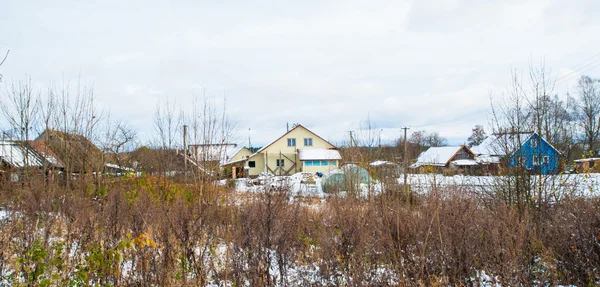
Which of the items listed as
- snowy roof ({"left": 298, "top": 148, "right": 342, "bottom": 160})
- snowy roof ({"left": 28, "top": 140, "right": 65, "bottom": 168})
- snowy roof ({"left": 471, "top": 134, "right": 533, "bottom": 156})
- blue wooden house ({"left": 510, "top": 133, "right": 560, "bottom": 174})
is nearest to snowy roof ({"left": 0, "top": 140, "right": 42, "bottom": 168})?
snowy roof ({"left": 28, "top": 140, "right": 65, "bottom": 168})

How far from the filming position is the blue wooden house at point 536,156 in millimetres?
6750

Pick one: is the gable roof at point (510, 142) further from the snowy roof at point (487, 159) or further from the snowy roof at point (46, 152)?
the snowy roof at point (46, 152)

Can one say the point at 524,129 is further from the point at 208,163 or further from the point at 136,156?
the point at 136,156

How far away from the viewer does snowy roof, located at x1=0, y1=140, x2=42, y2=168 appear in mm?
9256

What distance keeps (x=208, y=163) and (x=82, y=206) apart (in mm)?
3962

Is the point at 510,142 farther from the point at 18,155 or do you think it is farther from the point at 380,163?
the point at 18,155

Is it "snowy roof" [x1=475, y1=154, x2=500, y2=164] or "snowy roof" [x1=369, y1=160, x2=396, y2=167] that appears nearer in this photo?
"snowy roof" [x1=475, y1=154, x2=500, y2=164]

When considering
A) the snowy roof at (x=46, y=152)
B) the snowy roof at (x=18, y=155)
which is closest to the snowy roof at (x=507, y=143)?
the snowy roof at (x=46, y=152)

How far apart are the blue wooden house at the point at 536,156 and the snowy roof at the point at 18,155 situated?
1153 cm

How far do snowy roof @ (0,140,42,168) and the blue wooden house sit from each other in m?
11.5

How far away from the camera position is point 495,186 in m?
7.14

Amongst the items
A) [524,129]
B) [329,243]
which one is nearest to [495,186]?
[524,129]

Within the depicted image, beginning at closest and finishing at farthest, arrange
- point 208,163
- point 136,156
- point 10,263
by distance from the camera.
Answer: point 10,263 < point 208,163 < point 136,156

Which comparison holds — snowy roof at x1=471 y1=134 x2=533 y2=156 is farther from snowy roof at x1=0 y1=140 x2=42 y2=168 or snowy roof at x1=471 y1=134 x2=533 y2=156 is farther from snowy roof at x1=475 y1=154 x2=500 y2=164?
snowy roof at x1=0 y1=140 x2=42 y2=168
